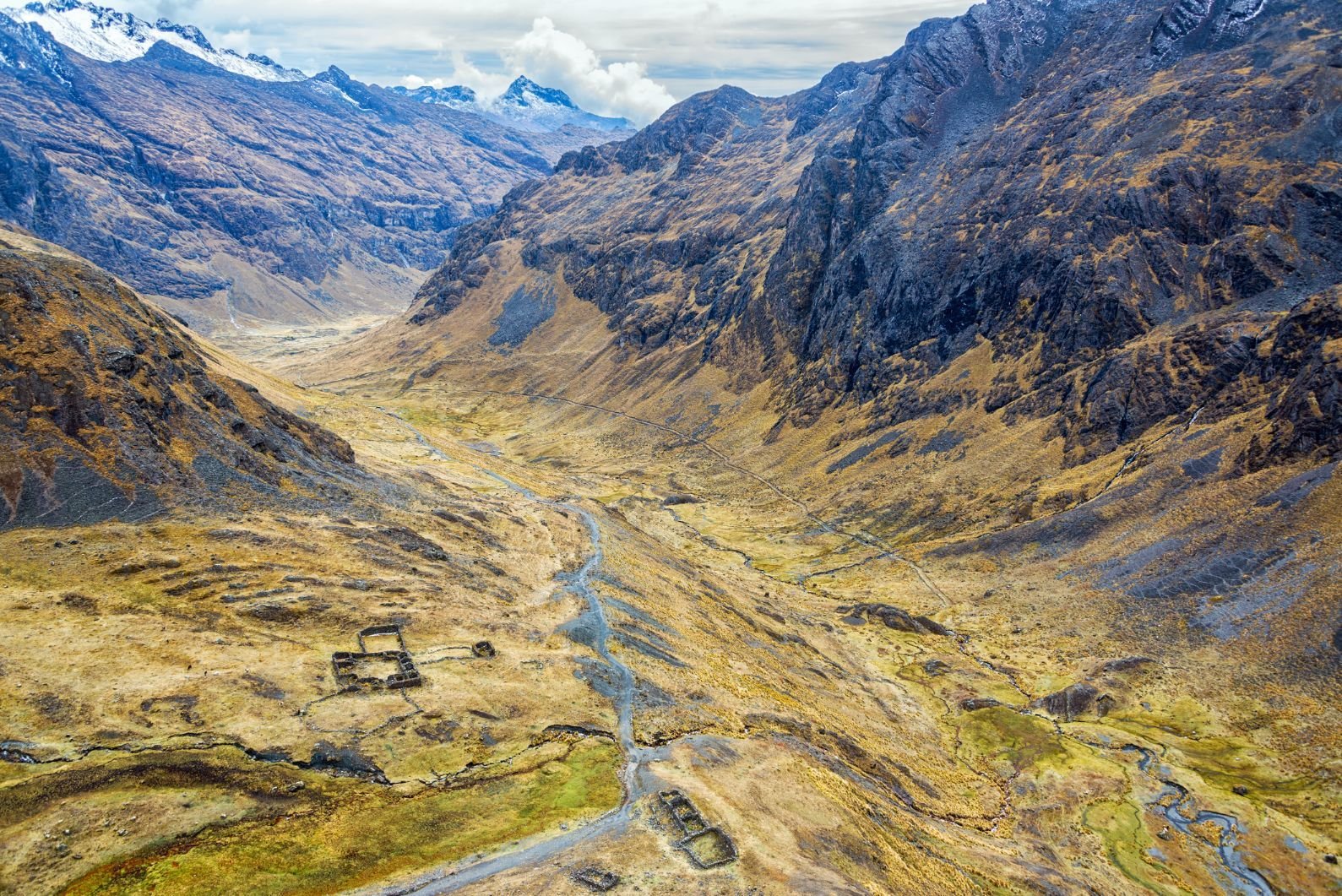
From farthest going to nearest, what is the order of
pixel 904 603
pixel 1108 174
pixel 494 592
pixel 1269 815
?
pixel 1108 174 < pixel 904 603 < pixel 494 592 < pixel 1269 815

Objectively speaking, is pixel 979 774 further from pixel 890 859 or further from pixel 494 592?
pixel 494 592

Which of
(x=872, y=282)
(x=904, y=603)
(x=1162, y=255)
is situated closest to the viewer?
(x=904, y=603)

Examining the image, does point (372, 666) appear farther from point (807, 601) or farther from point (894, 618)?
point (807, 601)

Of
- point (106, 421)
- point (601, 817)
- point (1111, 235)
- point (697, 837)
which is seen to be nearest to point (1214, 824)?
point (697, 837)

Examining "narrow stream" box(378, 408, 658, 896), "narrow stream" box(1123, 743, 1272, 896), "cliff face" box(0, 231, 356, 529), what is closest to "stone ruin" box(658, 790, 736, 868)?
"narrow stream" box(378, 408, 658, 896)

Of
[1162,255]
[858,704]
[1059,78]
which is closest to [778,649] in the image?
[858,704]

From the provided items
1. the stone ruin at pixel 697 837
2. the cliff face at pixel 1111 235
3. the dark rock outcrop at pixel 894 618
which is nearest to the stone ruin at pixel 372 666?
→ the stone ruin at pixel 697 837

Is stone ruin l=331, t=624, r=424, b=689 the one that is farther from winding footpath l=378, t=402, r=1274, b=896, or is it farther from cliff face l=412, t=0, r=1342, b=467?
cliff face l=412, t=0, r=1342, b=467
